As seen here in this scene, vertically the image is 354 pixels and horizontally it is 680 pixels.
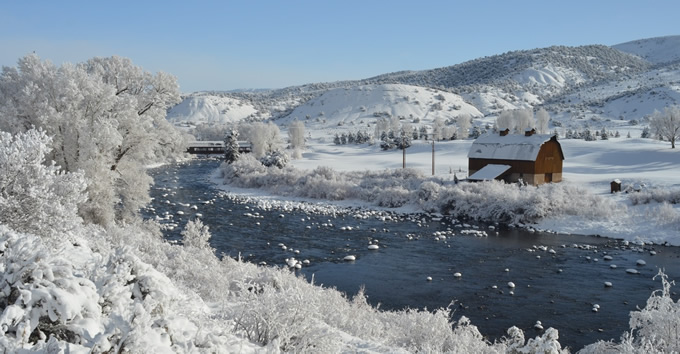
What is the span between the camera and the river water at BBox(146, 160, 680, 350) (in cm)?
1552

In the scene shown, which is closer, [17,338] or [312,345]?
[17,338]

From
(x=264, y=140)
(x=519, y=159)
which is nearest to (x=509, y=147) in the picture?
(x=519, y=159)

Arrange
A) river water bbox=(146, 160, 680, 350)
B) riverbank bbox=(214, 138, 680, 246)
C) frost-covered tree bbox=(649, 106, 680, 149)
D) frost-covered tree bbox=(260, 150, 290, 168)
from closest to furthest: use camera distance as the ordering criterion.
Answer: river water bbox=(146, 160, 680, 350), riverbank bbox=(214, 138, 680, 246), frost-covered tree bbox=(260, 150, 290, 168), frost-covered tree bbox=(649, 106, 680, 149)

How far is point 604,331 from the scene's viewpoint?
45.3 feet

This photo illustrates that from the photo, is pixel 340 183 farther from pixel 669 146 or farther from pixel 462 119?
pixel 462 119

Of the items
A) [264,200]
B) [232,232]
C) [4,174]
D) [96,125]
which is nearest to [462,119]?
[264,200]

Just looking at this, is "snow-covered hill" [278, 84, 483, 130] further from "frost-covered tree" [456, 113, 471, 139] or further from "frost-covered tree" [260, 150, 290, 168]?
"frost-covered tree" [260, 150, 290, 168]

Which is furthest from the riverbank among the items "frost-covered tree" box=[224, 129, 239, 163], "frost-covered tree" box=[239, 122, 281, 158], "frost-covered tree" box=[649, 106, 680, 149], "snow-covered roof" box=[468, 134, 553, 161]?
"frost-covered tree" box=[239, 122, 281, 158]

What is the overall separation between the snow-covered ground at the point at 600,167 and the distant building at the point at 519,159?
246cm

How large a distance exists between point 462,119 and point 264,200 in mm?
72017

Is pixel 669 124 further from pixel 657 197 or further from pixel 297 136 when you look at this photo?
pixel 297 136

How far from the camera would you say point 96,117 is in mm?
19203

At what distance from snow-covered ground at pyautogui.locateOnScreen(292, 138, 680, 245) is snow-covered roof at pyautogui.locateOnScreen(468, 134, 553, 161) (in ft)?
11.9

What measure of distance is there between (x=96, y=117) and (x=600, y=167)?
4976 cm
